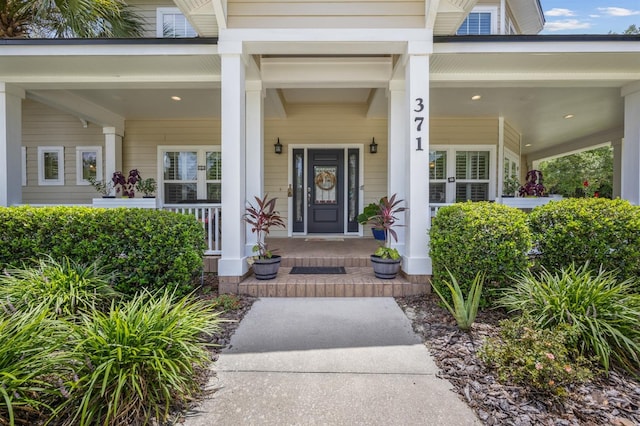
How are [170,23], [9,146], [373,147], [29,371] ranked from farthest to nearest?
[373,147]
[170,23]
[9,146]
[29,371]

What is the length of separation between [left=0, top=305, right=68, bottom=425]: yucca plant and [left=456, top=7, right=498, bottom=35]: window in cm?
760

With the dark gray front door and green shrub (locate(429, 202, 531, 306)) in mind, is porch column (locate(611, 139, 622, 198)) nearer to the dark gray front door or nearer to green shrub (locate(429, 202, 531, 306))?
the dark gray front door

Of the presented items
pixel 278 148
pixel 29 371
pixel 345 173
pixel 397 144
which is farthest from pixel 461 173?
pixel 29 371

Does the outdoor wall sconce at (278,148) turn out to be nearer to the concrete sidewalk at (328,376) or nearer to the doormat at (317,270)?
the doormat at (317,270)

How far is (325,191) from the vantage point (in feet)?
24.6

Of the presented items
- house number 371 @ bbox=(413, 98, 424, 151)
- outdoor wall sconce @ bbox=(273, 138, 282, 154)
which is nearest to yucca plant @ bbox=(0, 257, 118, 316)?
house number 371 @ bbox=(413, 98, 424, 151)

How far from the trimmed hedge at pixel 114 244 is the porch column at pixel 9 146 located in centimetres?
206

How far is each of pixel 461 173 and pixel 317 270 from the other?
15.5 feet

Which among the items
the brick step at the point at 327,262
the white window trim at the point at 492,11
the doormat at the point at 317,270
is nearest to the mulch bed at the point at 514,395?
the doormat at the point at 317,270

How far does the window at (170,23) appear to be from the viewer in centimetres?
683

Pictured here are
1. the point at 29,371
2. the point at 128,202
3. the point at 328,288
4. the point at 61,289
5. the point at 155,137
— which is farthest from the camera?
the point at 155,137

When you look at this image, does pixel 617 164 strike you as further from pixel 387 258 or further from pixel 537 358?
pixel 537 358

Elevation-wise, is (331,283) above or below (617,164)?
below

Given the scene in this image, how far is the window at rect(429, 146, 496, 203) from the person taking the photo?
24.4 feet
